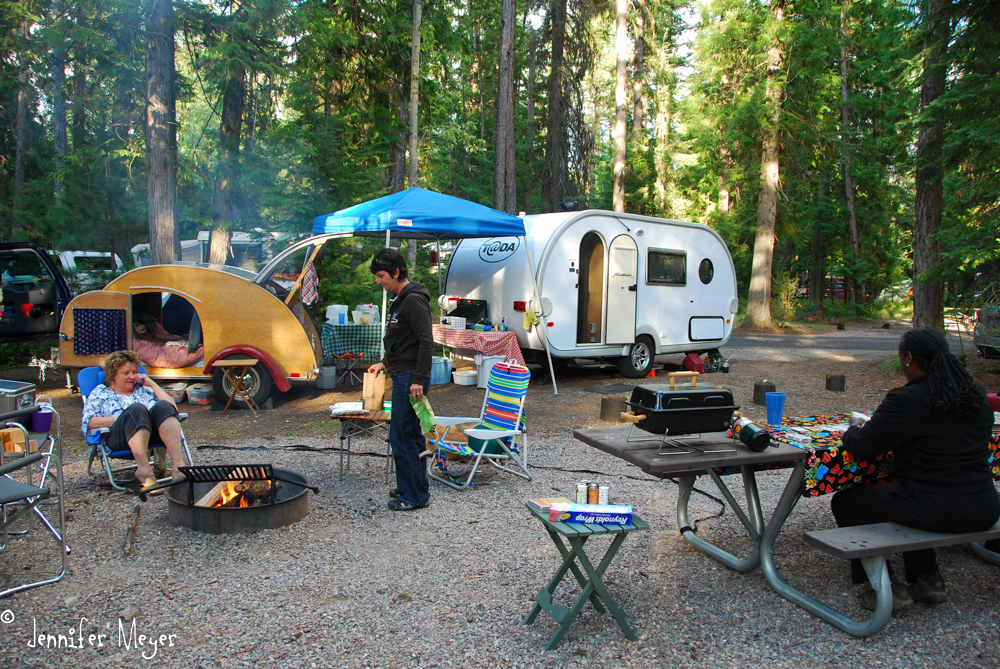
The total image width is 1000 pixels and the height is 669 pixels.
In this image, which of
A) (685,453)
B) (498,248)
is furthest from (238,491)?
(498,248)

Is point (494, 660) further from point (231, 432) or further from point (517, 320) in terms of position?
point (517, 320)

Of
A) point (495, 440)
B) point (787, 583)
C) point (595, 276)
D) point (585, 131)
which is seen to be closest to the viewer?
point (787, 583)

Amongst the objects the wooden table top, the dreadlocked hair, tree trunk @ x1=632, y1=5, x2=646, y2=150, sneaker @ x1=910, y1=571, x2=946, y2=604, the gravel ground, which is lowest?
the gravel ground

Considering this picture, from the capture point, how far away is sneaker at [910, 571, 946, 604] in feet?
10.7

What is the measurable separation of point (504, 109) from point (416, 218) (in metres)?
9.20

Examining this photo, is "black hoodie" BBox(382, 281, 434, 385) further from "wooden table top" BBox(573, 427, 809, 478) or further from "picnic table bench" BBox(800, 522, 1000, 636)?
"picnic table bench" BBox(800, 522, 1000, 636)

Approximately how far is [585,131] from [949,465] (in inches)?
848

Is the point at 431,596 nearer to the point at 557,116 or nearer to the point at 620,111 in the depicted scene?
the point at 620,111

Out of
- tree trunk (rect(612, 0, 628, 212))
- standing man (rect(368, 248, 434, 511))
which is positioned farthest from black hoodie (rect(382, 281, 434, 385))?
tree trunk (rect(612, 0, 628, 212))

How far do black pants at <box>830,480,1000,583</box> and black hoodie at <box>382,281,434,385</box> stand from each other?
2624 mm

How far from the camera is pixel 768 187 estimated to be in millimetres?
17328

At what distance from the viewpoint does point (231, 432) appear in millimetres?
6801

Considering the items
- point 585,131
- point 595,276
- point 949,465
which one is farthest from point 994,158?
point 585,131

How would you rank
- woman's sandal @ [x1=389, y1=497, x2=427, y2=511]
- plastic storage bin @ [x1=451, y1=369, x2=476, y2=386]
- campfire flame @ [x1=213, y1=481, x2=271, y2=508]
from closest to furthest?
1. campfire flame @ [x1=213, y1=481, x2=271, y2=508]
2. woman's sandal @ [x1=389, y1=497, x2=427, y2=511]
3. plastic storage bin @ [x1=451, y1=369, x2=476, y2=386]
